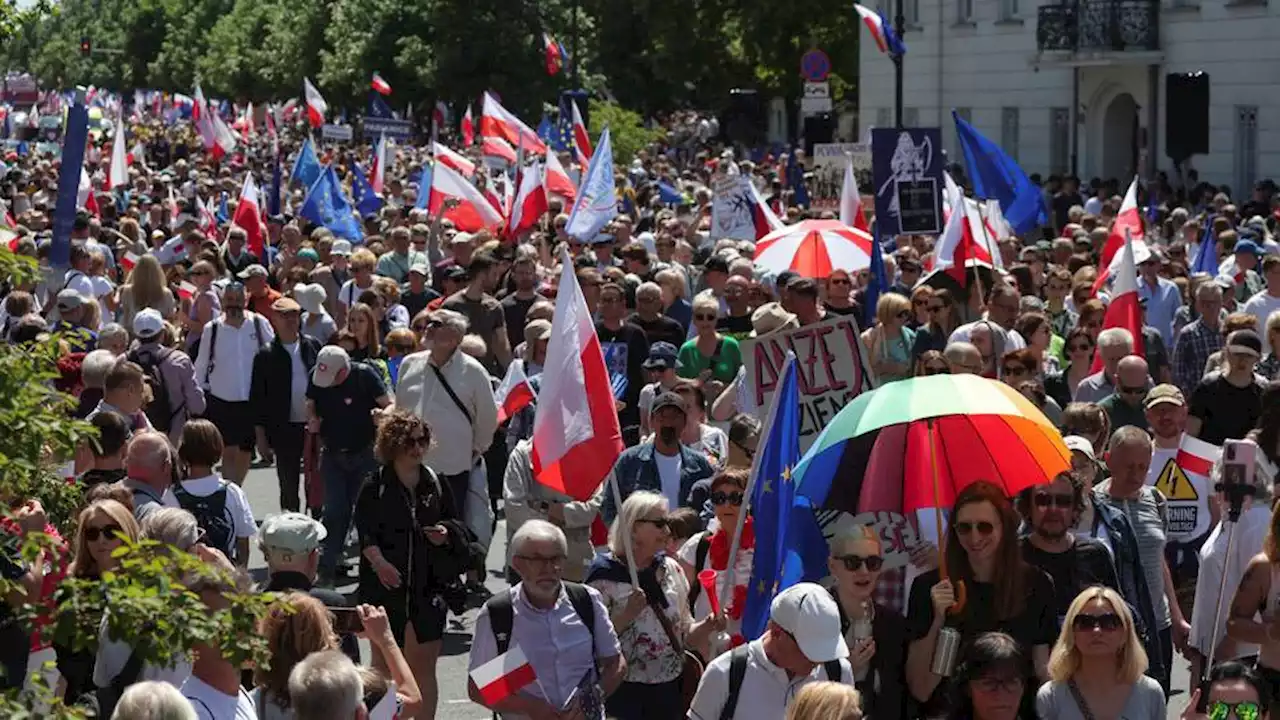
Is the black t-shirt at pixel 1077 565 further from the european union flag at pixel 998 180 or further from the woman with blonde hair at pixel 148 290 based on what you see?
the european union flag at pixel 998 180

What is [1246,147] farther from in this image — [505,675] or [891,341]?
[505,675]

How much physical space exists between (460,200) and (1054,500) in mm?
16483

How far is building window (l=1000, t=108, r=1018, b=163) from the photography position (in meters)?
49.6

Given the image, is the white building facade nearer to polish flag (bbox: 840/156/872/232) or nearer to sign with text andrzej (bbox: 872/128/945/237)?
polish flag (bbox: 840/156/872/232)

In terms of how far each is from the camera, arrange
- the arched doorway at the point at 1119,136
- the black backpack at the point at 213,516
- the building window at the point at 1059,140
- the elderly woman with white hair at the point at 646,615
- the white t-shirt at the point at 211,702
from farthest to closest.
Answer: the building window at the point at 1059,140, the arched doorway at the point at 1119,136, the black backpack at the point at 213,516, the elderly woman with white hair at the point at 646,615, the white t-shirt at the point at 211,702

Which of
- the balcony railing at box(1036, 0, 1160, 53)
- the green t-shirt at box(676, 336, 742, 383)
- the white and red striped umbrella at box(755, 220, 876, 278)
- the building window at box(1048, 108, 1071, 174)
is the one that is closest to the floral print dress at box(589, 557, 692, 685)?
the green t-shirt at box(676, 336, 742, 383)

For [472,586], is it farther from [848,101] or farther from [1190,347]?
[848,101]

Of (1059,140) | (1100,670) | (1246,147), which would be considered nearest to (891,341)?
(1100,670)

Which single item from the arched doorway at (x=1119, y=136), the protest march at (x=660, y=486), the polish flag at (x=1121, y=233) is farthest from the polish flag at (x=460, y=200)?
the arched doorway at (x=1119, y=136)

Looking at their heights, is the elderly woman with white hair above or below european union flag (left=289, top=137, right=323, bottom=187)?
below

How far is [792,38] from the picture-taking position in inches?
2559

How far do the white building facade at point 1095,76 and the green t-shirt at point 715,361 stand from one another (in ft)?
88.3

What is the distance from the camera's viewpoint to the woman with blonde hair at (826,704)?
261 inches

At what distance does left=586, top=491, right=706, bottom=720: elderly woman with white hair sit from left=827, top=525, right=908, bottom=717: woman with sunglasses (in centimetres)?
78
